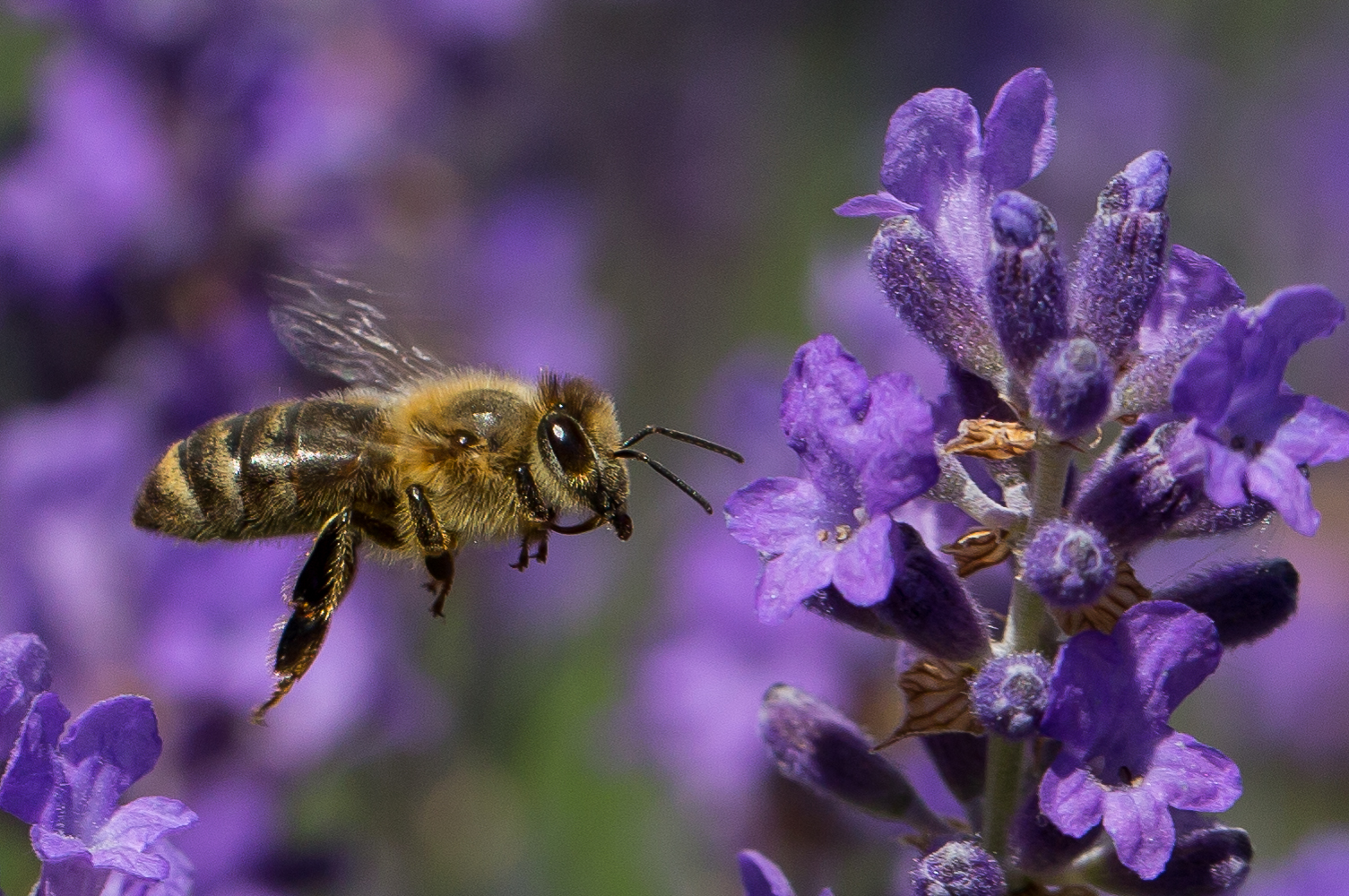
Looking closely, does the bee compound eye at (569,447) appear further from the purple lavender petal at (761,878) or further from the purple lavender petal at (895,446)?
the purple lavender petal at (895,446)

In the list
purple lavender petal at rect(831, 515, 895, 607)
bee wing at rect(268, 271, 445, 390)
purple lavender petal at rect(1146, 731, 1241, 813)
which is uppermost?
purple lavender petal at rect(831, 515, 895, 607)

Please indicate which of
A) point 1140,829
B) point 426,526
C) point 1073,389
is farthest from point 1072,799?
point 426,526

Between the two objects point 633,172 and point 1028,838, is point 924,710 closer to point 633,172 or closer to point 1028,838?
point 1028,838

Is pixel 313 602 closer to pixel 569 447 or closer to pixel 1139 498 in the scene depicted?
pixel 569 447

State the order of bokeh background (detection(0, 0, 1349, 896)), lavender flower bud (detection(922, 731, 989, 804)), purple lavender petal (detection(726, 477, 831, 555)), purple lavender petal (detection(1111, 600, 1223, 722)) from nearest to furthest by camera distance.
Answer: purple lavender petal (detection(1111, 600, 1223, 722)) < purple lavender petal (detection(726, 477, 831, 555)) < lavender flower bud (detection(922, 731, 989, 804)) < bokeh background (detection(0, 0, 1349, 896))

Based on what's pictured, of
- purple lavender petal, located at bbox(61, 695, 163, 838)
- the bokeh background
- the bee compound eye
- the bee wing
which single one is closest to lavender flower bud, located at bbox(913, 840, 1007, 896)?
the bokeh background

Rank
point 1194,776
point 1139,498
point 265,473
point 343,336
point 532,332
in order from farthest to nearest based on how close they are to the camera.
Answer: point 532,332 → point 343,336 → point 265,473 → point 1139,498 → point 1194,776

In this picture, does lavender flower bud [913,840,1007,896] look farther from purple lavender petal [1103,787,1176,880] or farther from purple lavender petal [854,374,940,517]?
purple lavender petal [854,374,940,517]

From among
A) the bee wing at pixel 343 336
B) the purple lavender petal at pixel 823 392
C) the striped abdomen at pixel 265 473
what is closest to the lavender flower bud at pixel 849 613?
the purple lavender petal at pixel 823 392
